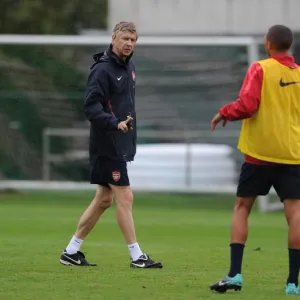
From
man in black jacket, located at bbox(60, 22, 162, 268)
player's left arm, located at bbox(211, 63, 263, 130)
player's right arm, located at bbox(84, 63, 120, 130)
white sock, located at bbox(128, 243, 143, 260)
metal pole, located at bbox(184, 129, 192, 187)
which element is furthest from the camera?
metal pole, located at bbox(184, 129, 192, 187)

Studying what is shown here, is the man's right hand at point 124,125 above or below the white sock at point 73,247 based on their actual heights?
above

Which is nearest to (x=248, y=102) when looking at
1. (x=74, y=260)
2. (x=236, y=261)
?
(x=236, y=261)

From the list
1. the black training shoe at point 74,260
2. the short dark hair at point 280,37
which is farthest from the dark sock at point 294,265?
the black training shoe at point 74,260

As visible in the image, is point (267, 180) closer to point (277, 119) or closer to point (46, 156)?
point (277, 119)

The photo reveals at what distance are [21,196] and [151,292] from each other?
1287 cm

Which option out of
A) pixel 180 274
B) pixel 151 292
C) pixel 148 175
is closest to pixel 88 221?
pixel 180 274

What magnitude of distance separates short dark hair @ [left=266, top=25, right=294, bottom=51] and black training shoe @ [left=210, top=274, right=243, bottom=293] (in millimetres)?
1637

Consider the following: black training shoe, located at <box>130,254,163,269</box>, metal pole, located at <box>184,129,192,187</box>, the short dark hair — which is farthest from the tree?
the short dark hair

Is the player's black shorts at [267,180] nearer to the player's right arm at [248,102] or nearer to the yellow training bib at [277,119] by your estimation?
the yellow training bib at [277,119]

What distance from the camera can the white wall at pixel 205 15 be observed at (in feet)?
87.1

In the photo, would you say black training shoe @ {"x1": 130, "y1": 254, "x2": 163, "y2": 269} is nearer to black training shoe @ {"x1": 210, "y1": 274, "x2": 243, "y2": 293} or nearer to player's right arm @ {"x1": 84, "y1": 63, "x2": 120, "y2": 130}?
player's right arm @ {"x1": 84, "y1": 63, "x2": 120, "y2": 130}

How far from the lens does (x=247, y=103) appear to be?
317 inches

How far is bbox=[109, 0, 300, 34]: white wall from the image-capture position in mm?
26547

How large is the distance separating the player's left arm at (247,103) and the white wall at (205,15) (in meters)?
18.3
